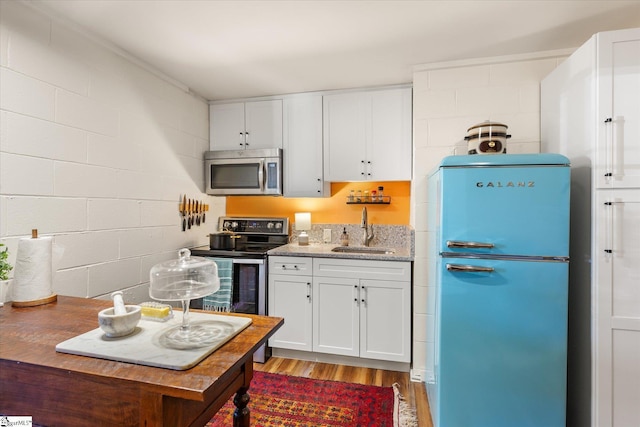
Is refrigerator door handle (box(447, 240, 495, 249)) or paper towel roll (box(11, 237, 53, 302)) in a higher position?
refrigerator door handle (box(447, 240, 495, 249))

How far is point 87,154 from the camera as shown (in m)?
1.99

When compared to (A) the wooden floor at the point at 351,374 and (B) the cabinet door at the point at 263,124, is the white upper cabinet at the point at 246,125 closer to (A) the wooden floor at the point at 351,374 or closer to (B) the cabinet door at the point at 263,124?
(B) the cabinet door at the point at 263,124

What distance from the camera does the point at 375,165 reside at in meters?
2.85

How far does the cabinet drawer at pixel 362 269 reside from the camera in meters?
2.48

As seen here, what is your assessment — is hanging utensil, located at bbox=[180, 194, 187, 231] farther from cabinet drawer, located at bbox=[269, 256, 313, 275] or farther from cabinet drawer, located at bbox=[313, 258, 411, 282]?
cabinet drawer, located at bbox=[313, 258, 411, 282]

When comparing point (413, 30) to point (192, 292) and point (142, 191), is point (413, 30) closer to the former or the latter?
point (192, 292)

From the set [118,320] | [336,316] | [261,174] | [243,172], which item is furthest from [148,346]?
[243,172]

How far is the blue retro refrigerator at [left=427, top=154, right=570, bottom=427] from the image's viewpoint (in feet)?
5.41

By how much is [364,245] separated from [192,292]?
2.30 meters

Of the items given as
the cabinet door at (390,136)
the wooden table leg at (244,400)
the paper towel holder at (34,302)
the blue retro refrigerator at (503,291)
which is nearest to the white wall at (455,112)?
the cabinet door at (390,136)

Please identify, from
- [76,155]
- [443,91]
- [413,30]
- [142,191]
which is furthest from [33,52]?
[443,91]

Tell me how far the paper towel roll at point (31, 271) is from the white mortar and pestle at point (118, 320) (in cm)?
69

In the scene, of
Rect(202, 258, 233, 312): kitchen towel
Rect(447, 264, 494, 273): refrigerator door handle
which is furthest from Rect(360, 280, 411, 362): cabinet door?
Rect(202, 258, 233, 312): kitchen towel

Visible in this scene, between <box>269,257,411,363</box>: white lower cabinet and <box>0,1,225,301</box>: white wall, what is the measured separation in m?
1.12
